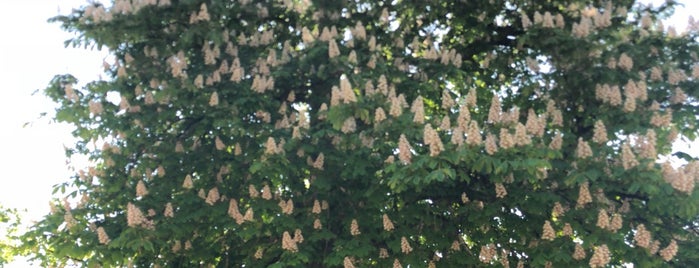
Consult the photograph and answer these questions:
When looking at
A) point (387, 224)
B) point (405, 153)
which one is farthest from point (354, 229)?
point (405, 153)

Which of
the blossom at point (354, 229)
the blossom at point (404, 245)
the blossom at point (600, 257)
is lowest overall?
the blossom at point (600, 257)

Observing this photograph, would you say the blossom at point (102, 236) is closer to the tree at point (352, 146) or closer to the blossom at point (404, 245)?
the tree at point (352, 146)

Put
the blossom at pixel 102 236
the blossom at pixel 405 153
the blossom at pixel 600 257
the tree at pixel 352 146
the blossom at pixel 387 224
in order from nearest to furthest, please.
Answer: the blossom at pixel 405 153 → the blossom at pixel 600 257 → the tree at pixel 352 146 → the blossom at pixel 102 236 → the blossom at pixel 387 224

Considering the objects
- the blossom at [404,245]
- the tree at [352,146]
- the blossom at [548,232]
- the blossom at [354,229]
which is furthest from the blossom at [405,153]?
the blossom at [548,232]

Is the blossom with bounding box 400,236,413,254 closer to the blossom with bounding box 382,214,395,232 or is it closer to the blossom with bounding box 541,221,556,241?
the blossom with bounding box 382,214,395,232

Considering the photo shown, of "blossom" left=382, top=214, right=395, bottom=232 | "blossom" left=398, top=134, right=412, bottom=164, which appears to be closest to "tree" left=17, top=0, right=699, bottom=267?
"blossom" left=382, top=214, right=395, bottom=232

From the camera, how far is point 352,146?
8312mm

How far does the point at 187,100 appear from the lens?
9008 mm

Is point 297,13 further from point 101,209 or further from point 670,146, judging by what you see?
point 670,146

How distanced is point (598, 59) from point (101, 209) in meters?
6.62

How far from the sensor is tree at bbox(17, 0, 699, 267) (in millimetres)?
7746

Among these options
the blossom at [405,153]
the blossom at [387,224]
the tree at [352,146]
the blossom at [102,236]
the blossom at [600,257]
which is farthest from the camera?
the blossom at [387,224]

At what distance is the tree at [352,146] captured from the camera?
7746mm

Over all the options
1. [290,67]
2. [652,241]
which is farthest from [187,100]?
[652,241]
